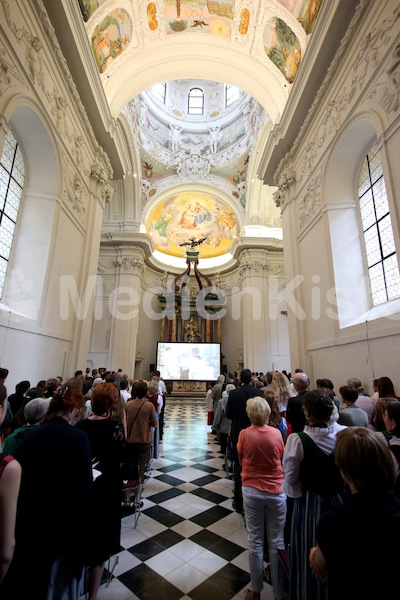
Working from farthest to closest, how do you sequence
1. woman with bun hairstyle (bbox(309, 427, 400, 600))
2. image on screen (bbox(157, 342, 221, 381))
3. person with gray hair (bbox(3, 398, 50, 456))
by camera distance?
1. image on screen (bbox(157, 342, 221, 381))
2. person with gray hair (bbox(3, 398, 50, 456))
3. woman with bun hairstyle (bbox(309, 427, 400, 600))

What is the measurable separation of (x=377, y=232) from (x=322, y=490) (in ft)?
18.0

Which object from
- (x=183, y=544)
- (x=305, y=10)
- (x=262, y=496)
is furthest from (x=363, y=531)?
(x=305, y=10)

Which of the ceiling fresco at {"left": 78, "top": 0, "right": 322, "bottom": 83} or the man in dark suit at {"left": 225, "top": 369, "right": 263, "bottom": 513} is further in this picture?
the ceiling fresco at {"left": 78, "top": 0, "right": 322, "bottom": 83}

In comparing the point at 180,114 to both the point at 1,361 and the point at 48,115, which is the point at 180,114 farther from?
the point at 1,361

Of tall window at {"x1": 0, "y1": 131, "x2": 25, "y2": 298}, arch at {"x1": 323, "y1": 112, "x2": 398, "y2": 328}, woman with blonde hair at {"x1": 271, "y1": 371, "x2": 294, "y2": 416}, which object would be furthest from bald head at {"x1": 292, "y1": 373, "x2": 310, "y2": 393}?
tall window at {"x1": 0, "y1": 131, "x2": 25, "y2": 298}

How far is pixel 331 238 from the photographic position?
253 inches

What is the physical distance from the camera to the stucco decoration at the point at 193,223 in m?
19.1

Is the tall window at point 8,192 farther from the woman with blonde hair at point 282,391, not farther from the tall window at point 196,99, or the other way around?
the tall window at point 196,99

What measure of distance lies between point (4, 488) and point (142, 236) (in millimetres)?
14929

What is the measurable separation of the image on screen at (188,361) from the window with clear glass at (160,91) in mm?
13677

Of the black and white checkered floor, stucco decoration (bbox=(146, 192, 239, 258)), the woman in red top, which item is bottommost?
the black and white checkered floor

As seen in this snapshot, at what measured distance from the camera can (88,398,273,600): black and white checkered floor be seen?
97.0 inches

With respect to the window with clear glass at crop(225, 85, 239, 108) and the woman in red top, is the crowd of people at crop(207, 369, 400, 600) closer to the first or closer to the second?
the woman in red top

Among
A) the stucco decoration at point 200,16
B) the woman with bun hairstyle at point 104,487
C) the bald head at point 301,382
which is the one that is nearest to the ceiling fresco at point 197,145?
the stucco decoration at point 200,16
